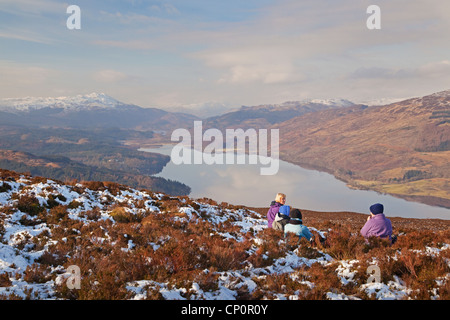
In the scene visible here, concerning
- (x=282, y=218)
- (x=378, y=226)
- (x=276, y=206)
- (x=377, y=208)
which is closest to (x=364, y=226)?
(x=378, y=226)

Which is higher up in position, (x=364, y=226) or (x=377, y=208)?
(x=377, y=208)

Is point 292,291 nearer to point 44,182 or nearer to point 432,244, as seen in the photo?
point 432,244

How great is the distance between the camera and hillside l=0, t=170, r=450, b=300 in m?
5.73

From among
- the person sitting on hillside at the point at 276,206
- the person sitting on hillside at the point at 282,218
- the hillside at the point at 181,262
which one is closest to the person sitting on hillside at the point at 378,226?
the hillside at the point at 181,262

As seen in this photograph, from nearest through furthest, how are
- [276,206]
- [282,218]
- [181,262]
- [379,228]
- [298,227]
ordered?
[181,262], [379,228], [298,227], [282,218], [276,206]

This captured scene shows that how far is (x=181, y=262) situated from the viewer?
7.00m

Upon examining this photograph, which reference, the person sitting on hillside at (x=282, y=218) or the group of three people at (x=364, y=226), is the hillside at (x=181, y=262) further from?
the person sitting on hillside at (x=282, y=218)

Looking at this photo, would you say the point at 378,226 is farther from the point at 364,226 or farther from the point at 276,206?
the point at 276,206

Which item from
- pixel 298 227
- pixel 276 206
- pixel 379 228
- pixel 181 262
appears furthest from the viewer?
pixel 276 206

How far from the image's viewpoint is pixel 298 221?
10867 mm

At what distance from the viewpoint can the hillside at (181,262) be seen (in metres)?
5.73

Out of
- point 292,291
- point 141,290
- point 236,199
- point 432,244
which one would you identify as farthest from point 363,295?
point 236,199
